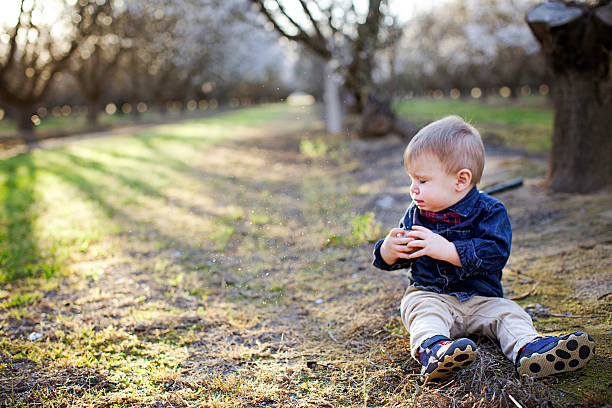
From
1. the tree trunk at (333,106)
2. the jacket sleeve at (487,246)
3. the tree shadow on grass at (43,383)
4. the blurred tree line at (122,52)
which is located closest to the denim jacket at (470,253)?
the jacket sleeve at (487,246)

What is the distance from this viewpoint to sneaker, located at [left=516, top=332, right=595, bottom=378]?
2014 millimetres

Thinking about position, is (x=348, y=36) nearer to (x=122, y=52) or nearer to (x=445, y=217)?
(x=445, y=217)

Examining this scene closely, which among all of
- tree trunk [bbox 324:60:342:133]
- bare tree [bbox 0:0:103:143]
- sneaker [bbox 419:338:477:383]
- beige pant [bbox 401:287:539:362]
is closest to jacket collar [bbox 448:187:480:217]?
beige pant [bbox 401:287:539:362]

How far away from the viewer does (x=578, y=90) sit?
4.79 m

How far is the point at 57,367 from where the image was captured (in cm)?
248

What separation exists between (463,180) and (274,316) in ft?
4.67

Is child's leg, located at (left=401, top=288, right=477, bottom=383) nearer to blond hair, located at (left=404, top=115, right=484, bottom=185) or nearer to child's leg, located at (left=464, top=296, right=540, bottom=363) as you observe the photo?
child's leg, located at (left=464, top=296, right=540, bottom=363)

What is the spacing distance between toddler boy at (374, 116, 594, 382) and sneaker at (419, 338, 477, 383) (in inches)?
1.1

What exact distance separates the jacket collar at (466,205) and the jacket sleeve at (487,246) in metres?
0.08

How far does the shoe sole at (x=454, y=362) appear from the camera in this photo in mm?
2002

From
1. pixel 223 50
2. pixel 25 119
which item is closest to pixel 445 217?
pixel 25 119

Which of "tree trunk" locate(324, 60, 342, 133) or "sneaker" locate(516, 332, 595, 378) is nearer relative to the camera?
"sneaker" locate(516, 332, 595, 378)

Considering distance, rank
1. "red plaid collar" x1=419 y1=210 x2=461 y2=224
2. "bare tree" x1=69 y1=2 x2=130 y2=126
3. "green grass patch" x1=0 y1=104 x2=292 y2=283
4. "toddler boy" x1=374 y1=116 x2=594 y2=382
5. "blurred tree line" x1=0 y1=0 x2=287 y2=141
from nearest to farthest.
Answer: "toddler boy" x1=374 y1=116 x2=594 y2=382 → "red plaid collar" x1=419 y1=210 x2=461 y2=224 → "green grass patch" x1=0 y1=104 x2=292 y2=283 → "blurred tree line" x1=0 y1=0 x2=287 y2=141 → "bare tree" x1=69 y1=2 x2=130 y2=126

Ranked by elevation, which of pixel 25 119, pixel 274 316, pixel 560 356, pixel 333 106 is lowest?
pixel 274 316
